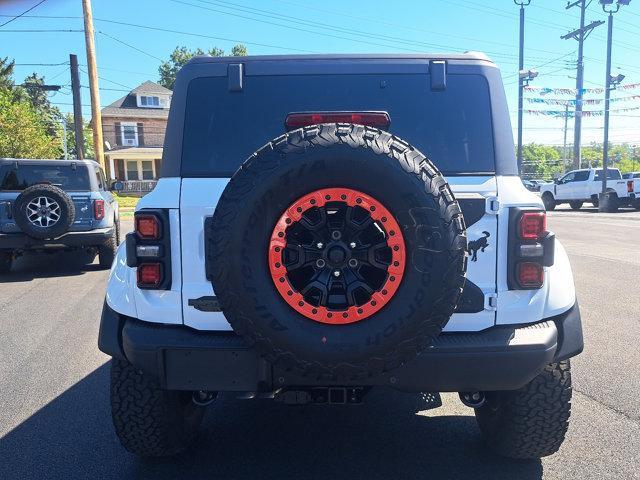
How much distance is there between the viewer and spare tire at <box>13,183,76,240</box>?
25.5 ft

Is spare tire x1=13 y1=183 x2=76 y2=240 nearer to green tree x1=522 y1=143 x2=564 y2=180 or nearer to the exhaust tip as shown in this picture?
the exhaust tip

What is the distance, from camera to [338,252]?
2084 mm

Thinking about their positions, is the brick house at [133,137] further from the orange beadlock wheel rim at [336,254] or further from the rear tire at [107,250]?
the orange beadlock wheel rim at [336,254]

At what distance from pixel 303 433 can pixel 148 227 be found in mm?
1654

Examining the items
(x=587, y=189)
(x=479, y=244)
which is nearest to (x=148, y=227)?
(x=479, y=244)

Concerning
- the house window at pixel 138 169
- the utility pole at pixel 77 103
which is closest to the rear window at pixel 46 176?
the utility pole at pixel 77 103

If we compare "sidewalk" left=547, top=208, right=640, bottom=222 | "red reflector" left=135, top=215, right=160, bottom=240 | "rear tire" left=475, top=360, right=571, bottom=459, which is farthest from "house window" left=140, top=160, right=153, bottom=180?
"rear tire" left=475, top=360, right=571, bottom=459

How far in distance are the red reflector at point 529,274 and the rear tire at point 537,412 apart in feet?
1.71

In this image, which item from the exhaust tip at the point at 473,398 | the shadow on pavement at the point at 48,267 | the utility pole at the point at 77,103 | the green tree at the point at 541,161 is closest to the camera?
the exhaust tip at the point at 473,398

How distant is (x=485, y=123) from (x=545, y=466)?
184 cm

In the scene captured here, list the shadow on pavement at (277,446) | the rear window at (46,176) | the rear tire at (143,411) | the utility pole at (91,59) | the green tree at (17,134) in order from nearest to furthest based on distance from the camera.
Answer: the rear tire at (143,411), the shadow on pavement at (277,446), the rear window at (46,176), the utility pole at (91,59), the green tree at (17,134)

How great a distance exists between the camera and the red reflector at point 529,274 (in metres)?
2.39

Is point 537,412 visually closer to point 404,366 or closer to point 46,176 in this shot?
point 404,366

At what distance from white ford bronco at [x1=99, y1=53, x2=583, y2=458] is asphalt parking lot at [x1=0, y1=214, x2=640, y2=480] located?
22cm
